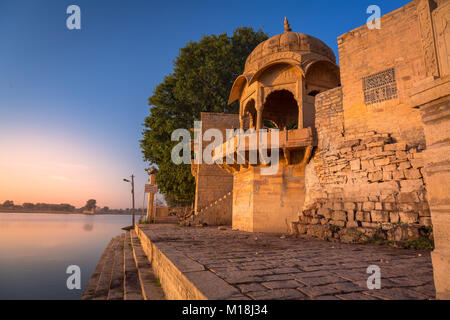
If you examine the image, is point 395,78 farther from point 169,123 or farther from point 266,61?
point 169,123

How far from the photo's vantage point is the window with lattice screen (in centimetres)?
813

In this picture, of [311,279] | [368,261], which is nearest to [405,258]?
[368,261]

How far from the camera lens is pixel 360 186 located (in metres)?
8.41

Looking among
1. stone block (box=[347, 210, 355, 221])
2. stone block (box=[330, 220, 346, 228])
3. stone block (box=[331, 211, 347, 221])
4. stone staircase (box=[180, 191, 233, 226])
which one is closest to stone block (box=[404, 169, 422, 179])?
stone block (box=[347, 210, 355, 221])

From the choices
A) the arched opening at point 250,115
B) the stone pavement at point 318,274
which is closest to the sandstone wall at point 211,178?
the arched opening at point 250,115

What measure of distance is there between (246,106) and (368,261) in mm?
10439

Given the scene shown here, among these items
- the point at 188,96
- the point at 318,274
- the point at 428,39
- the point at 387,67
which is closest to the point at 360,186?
the point at 387,67

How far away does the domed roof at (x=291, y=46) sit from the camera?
12062mm

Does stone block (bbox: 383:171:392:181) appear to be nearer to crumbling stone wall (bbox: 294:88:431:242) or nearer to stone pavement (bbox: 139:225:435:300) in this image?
crumbling stone wall (bbox: 294:88:431:242)

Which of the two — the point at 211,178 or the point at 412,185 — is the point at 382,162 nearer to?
the point at 412,185

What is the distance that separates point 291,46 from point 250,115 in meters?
4.15

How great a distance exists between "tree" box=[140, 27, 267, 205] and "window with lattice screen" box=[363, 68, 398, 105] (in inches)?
546
